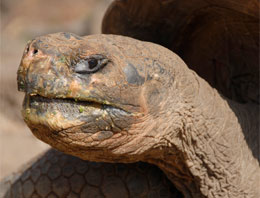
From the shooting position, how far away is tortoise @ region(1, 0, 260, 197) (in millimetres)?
1172

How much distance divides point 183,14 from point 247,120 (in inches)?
24.7

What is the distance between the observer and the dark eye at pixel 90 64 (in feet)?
3.87

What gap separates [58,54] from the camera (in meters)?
1.18

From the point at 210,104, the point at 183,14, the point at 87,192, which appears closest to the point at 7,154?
the point at 87,192

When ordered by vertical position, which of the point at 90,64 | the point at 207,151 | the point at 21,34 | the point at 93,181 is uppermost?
the point at 90,64

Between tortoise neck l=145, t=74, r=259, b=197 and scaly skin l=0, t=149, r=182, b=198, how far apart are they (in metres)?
0.14

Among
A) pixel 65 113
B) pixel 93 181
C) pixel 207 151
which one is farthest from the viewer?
pixel 93 181

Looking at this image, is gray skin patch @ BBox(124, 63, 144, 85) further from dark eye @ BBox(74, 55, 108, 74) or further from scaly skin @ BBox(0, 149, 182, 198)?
scaly skin @ BBox(0, 149, 182, 198)

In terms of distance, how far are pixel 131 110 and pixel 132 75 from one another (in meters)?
0.11

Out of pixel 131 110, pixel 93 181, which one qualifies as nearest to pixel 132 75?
pixel 131 110

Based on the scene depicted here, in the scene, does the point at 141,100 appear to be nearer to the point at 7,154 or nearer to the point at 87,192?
the point at 87,192

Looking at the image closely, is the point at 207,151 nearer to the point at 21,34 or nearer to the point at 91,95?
the point at 91,95

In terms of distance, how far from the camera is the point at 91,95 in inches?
46.1

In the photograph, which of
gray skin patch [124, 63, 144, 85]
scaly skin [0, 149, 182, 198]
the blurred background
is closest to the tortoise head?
gray skin patch [124, 63, 144, 85]
